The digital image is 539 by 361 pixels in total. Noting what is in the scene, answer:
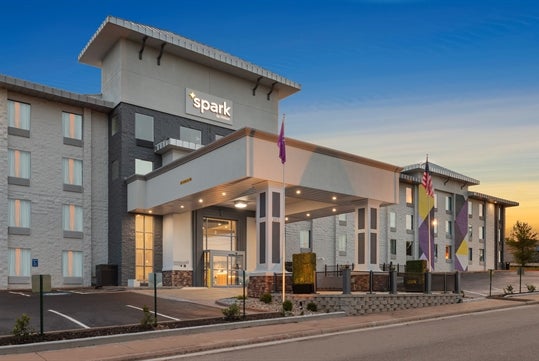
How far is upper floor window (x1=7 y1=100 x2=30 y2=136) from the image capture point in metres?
32.6

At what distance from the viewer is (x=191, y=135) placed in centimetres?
3828

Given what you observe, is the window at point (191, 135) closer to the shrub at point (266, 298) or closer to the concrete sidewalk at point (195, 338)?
the shrub at point (266, 298)

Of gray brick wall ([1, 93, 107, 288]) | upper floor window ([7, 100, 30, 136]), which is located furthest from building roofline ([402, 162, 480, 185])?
upper floor window ([7, 100, 30, 136])

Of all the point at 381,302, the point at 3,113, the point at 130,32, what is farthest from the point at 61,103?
the point at 381,302

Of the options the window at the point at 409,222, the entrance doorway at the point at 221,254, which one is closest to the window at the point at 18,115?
the entrance doorway at the point at 221,254

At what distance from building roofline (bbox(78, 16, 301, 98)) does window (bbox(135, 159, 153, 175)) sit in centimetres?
789

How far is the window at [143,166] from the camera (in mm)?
35500

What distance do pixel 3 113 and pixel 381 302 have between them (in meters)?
25.0

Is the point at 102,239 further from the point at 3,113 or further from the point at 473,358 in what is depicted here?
the point at 473,358

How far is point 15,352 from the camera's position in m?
11.8

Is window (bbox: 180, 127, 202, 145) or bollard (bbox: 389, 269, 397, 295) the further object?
window (bbox: 180, 127, 202, 145)

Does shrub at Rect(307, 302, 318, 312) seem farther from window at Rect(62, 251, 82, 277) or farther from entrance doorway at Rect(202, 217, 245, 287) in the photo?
window at Rect(62, 251, 82, 277)

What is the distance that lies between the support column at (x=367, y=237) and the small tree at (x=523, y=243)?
56.1 meters

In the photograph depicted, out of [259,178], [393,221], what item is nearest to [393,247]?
[393,221]
